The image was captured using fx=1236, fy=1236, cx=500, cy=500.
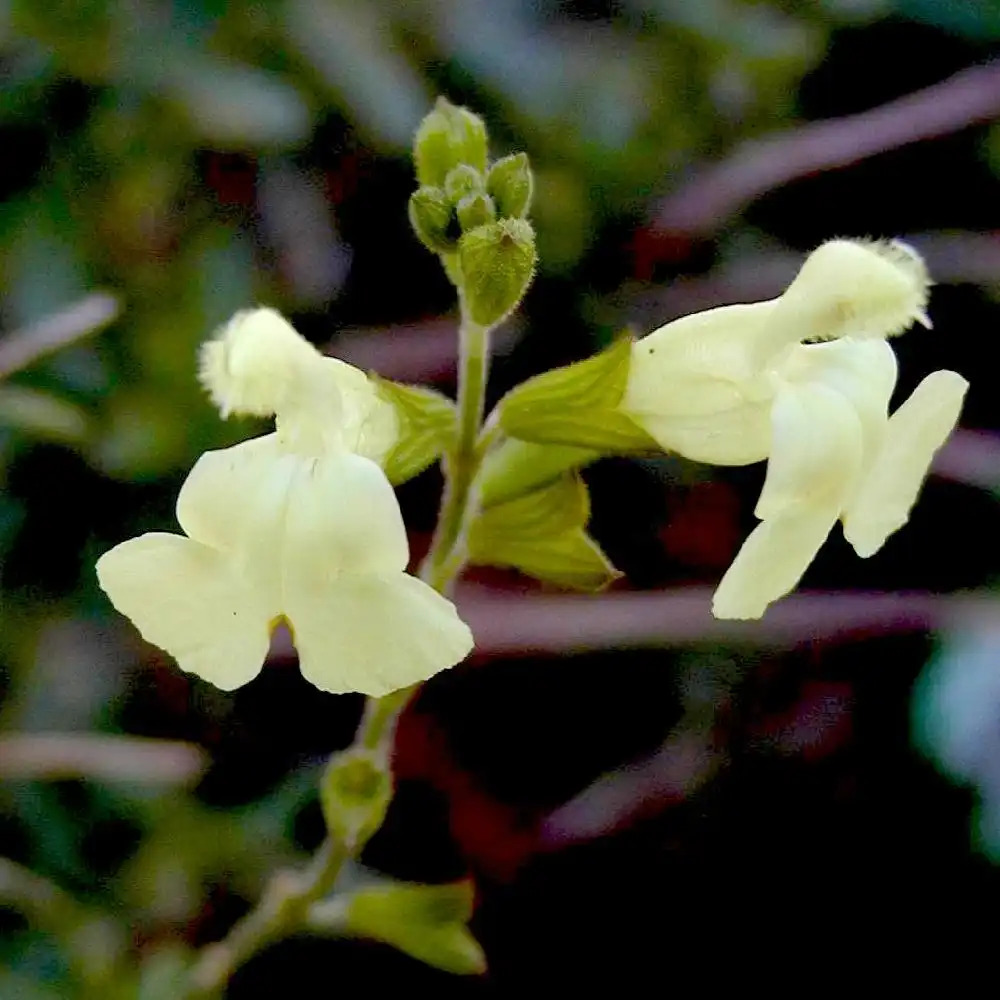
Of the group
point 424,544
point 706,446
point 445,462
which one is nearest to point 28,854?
point 424,544

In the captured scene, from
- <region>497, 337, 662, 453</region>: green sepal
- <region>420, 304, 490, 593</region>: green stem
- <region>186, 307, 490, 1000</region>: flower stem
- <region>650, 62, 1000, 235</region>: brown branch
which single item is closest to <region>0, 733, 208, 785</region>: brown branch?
<region>186, 307, 490, 1000</region>: flower stem

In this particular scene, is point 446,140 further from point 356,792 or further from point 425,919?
point 425,919

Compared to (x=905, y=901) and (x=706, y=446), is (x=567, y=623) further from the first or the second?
(x=706, y=446)

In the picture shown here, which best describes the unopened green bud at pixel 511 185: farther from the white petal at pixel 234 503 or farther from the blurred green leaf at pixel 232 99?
the blurred green leaf at pixel 232 99

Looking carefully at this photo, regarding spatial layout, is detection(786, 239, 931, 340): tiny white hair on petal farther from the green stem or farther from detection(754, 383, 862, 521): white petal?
the green stem

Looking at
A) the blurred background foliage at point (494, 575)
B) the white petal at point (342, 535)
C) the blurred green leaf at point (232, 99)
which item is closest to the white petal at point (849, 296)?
the white petal at point (342, 535)


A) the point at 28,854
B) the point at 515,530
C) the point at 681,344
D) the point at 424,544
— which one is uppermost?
the point at 681,344

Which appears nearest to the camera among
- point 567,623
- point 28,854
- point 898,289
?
point 898,289
